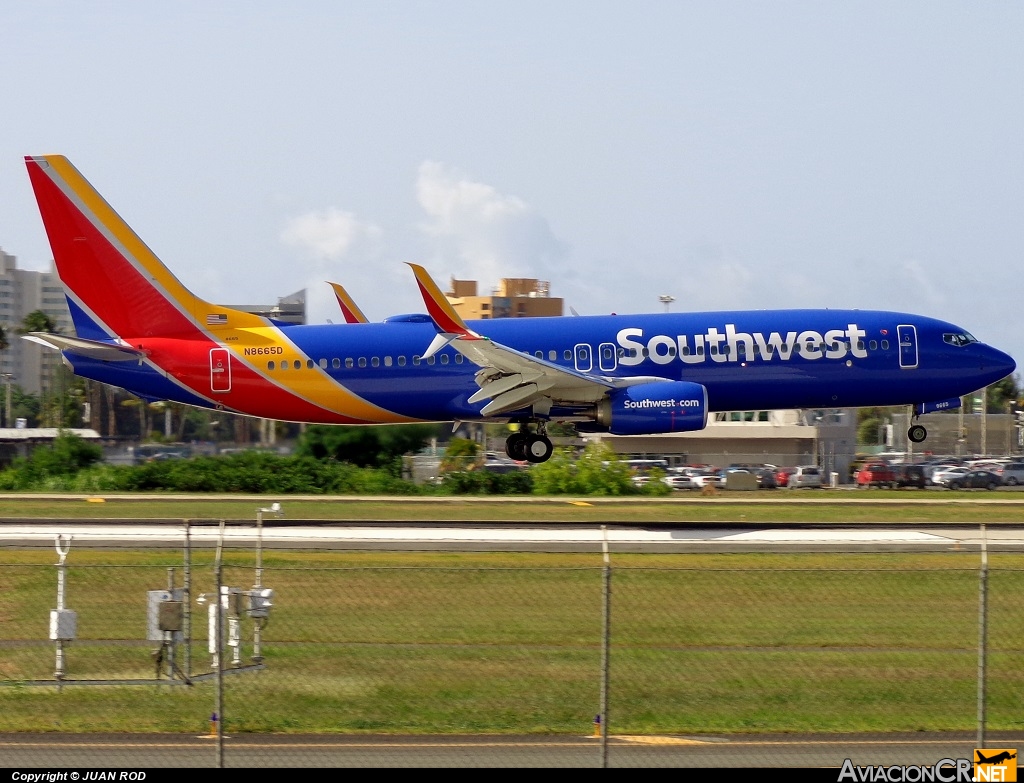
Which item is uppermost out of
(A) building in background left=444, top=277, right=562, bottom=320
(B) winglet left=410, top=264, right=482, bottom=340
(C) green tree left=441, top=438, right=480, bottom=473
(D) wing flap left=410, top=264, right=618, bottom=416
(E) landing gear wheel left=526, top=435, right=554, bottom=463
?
(A) building in background left=444, top=277, right=562, bottom=320

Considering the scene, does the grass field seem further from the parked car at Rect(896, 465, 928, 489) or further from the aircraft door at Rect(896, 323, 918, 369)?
the parked car at Rect(896, 465, 928, 489)

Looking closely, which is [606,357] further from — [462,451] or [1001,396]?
[1001,396]

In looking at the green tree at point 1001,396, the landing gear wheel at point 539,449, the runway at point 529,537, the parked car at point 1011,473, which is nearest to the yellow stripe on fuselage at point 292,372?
the landing gear wheel at point 539,449

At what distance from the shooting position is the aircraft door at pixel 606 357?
35.8 meters

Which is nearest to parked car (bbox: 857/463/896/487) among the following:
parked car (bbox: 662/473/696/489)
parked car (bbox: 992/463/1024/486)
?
parked car (bbox: 662/473/696/489)

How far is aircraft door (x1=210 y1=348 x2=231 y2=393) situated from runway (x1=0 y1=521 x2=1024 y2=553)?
670 centimetres

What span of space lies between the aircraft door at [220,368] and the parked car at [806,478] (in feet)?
112

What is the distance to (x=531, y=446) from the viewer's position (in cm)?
3644

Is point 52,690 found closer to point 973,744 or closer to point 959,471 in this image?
point 973,744

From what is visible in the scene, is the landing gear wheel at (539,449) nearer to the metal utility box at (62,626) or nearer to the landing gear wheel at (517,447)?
the landing gear wheel at (517,447)

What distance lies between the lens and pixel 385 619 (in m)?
17.3

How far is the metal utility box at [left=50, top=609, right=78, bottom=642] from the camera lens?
15.1 metres

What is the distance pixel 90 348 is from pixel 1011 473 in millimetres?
53305

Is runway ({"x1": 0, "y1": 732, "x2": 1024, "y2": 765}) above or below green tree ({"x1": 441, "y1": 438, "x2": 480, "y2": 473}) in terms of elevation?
below
